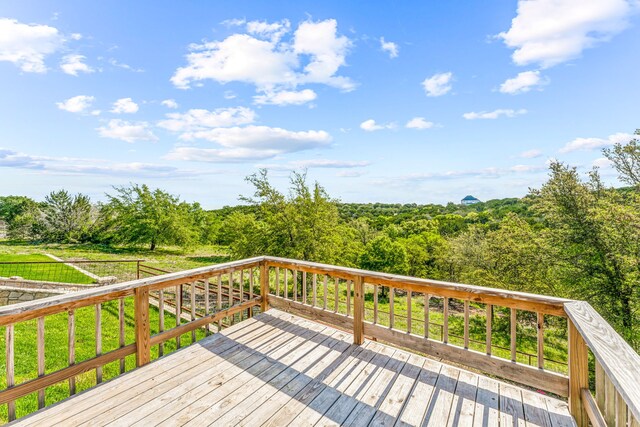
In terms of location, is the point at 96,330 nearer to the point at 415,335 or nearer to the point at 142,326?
the point at 142,326

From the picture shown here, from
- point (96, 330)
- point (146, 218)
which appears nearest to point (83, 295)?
point (96, 330)

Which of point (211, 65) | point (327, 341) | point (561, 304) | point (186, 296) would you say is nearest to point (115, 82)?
point (211, 65)

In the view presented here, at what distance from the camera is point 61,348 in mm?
5547

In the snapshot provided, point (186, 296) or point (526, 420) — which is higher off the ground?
point (526, 420)

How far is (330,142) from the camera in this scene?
13.9 m

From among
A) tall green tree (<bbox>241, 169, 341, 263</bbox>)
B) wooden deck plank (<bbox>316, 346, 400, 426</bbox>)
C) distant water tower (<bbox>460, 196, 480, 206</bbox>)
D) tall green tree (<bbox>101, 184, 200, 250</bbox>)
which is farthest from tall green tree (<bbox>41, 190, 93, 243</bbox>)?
distant water tower (<bbox>460, 196, 480, 206</bbox>)

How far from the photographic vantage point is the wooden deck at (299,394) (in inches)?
82.7

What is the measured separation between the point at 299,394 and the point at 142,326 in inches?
65.3

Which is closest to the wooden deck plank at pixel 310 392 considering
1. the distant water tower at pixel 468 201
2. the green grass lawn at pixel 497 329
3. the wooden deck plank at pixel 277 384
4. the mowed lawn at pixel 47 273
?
the wooden deck plank at pixel 277 384

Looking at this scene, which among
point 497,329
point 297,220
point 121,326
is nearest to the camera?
point 121,326

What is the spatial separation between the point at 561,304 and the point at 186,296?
36.1ft

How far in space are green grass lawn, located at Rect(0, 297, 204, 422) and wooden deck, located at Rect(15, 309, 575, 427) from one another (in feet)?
7.45

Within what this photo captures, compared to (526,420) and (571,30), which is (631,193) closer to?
(571,30)

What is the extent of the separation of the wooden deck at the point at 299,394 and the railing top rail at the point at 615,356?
92 cm
